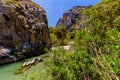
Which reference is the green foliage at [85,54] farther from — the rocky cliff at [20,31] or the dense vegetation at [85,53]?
the rocky cliff at [20,31]

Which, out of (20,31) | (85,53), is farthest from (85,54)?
(20,31)

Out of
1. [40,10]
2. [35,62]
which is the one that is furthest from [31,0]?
[35,62]

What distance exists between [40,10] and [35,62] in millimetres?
23811

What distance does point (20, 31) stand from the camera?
48.5m

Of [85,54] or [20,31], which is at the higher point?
[20,31]

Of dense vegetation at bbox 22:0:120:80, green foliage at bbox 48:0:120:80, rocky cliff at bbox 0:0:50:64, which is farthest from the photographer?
rocky cliff at bbox 0:0:50:64

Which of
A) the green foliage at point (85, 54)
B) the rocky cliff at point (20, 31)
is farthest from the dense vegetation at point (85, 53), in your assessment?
the rocky cliff at point (20, 31)

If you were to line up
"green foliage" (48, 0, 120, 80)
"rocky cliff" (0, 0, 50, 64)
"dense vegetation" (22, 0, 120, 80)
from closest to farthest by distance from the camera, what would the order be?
1. "green foliage" (48, 0, 120, 80)
2. "dense vegetation" (22, 0, 120, 80)
3. "rocky cliff" (0, 0, 50, 64)

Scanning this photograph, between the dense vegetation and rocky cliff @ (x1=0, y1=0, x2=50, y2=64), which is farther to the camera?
rocky cliff @ (x1=0, y1=0, x2=50, y2=64)

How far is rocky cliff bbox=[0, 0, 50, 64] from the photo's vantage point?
149 feet

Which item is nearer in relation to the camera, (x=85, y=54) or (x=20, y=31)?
(x=85, y=54)

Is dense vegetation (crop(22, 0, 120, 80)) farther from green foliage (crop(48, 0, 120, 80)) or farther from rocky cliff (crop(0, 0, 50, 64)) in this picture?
rocky cliff (crop(0, 0, 50, 64))

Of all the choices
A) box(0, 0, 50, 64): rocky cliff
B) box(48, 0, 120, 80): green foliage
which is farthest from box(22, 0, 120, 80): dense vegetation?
box(0, 0, 50, 64): rocky cliff

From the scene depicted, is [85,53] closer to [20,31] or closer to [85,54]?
[85,54]
